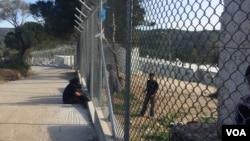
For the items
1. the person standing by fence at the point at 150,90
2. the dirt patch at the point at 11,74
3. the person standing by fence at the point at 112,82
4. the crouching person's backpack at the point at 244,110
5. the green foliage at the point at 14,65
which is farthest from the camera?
the green foliage at the point at 14,65

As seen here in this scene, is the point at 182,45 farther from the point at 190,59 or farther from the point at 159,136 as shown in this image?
the point at 159,136

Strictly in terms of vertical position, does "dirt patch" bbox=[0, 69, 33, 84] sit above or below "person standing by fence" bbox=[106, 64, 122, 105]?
below

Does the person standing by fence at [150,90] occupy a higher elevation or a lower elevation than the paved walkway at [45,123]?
higher

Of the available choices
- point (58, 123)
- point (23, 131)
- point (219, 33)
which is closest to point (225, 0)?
point (219, 33)

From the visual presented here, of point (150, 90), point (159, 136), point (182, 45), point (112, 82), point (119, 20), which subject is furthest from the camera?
point (112, 82)

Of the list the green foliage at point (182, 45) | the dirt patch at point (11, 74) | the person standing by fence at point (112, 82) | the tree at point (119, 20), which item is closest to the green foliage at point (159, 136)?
the person standing by fence at point (112, 82)

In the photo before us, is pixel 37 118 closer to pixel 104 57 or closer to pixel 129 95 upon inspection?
pixel 104 57

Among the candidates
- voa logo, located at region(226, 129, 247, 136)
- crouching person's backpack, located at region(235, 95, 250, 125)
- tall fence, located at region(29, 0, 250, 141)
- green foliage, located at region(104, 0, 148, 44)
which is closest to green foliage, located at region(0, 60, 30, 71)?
green foliage, located at region(104, 0, 148, 44)

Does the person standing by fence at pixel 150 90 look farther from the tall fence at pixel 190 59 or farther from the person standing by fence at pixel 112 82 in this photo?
the person standing by fence at pixel 112 82

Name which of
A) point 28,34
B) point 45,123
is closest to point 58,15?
point 28,34

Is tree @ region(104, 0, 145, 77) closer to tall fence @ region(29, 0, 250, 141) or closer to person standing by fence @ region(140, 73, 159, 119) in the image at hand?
tall fence @ region(29, 0, 250, 141)

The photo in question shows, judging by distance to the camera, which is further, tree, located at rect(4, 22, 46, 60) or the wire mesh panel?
tree, located at rect(4, 22, 46, 60)

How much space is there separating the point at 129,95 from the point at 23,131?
Result: 4567 millimetres

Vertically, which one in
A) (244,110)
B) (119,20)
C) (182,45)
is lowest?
(244,110)
